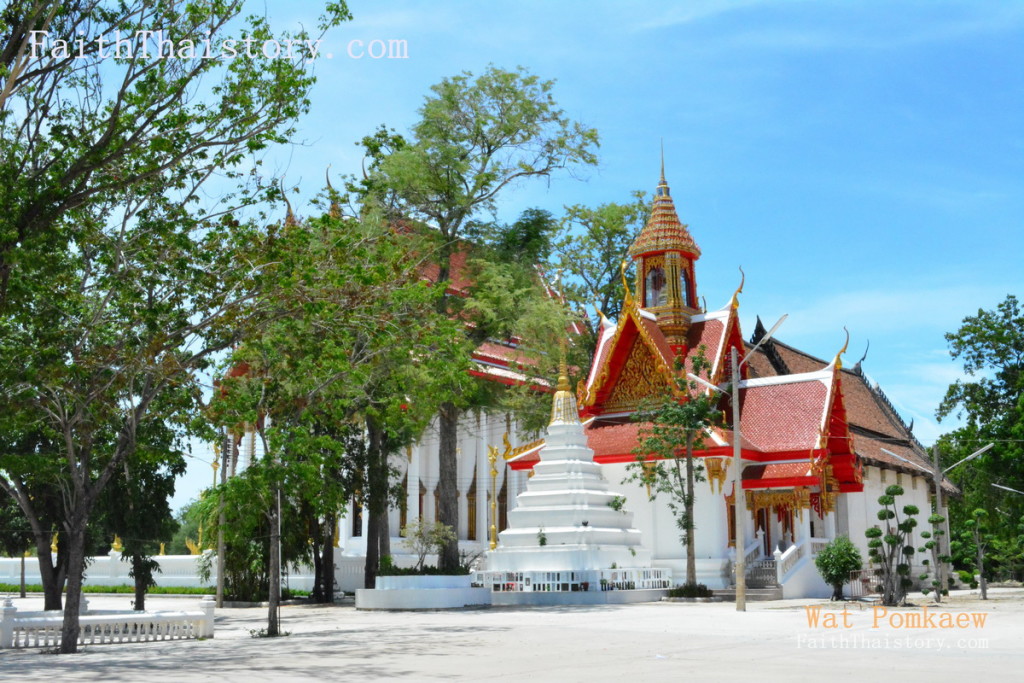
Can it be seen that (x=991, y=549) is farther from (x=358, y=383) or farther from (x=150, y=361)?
(x=150, y=361)

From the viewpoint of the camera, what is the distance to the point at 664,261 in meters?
34.3

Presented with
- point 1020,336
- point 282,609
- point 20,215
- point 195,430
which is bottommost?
point 282,609

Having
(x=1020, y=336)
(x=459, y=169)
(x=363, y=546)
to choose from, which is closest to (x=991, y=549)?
(x=1020, y=336)

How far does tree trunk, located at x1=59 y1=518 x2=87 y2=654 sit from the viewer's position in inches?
532

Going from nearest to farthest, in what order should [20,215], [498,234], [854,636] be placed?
[20,215] < [854,636] < [498,234]

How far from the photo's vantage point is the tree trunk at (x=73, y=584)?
44.3ft

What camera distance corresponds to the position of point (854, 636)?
14023 mm

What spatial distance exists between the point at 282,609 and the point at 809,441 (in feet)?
48.7

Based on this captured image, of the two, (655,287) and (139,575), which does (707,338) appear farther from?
(139,575)

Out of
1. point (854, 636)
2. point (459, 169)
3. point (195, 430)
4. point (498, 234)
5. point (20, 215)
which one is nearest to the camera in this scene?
point (20, 215)

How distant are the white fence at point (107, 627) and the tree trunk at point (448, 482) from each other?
1006 centimetres

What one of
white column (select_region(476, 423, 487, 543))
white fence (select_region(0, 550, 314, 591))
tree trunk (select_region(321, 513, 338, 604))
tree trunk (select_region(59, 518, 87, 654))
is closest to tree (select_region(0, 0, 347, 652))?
tree trunk (select_region(59, 518, 87, 654))

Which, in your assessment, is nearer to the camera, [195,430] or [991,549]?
[195,430]

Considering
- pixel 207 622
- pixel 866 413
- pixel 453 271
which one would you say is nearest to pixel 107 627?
pixel 207 622
